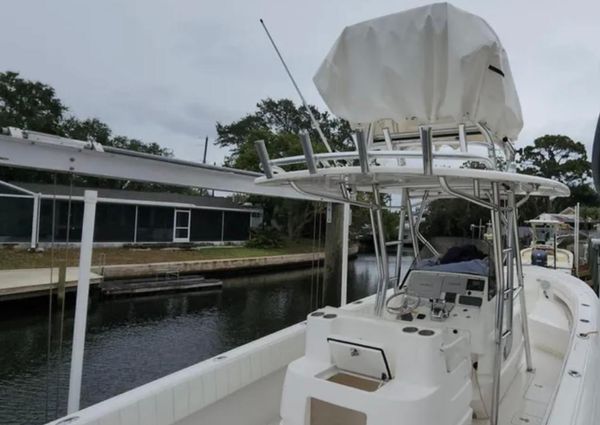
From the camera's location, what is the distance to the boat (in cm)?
146

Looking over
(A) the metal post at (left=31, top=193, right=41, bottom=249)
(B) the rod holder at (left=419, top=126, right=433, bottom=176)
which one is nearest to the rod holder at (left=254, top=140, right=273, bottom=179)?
(B) the rod holder at (left=419, top=126, right=433, bottom=176)

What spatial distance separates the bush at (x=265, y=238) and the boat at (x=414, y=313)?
15.7 m

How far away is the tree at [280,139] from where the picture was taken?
18.2 metres

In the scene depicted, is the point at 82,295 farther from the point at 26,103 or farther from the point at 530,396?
the point at 26,103

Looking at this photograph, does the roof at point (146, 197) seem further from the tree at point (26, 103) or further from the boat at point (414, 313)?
the boat at point (414, 313)

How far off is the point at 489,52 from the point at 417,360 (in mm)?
1434

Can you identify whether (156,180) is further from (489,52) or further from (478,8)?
(478,8)

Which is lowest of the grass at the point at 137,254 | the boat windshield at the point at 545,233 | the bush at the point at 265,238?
the grass at the point at 137,254

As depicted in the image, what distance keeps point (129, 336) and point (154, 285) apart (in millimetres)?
3181

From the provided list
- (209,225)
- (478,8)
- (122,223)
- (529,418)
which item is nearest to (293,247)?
(209,225)

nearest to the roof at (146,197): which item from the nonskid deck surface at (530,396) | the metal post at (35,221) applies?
the metal post at (35,221)

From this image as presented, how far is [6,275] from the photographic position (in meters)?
9.54

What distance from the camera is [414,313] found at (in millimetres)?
2137

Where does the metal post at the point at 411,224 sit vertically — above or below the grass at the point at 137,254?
above
